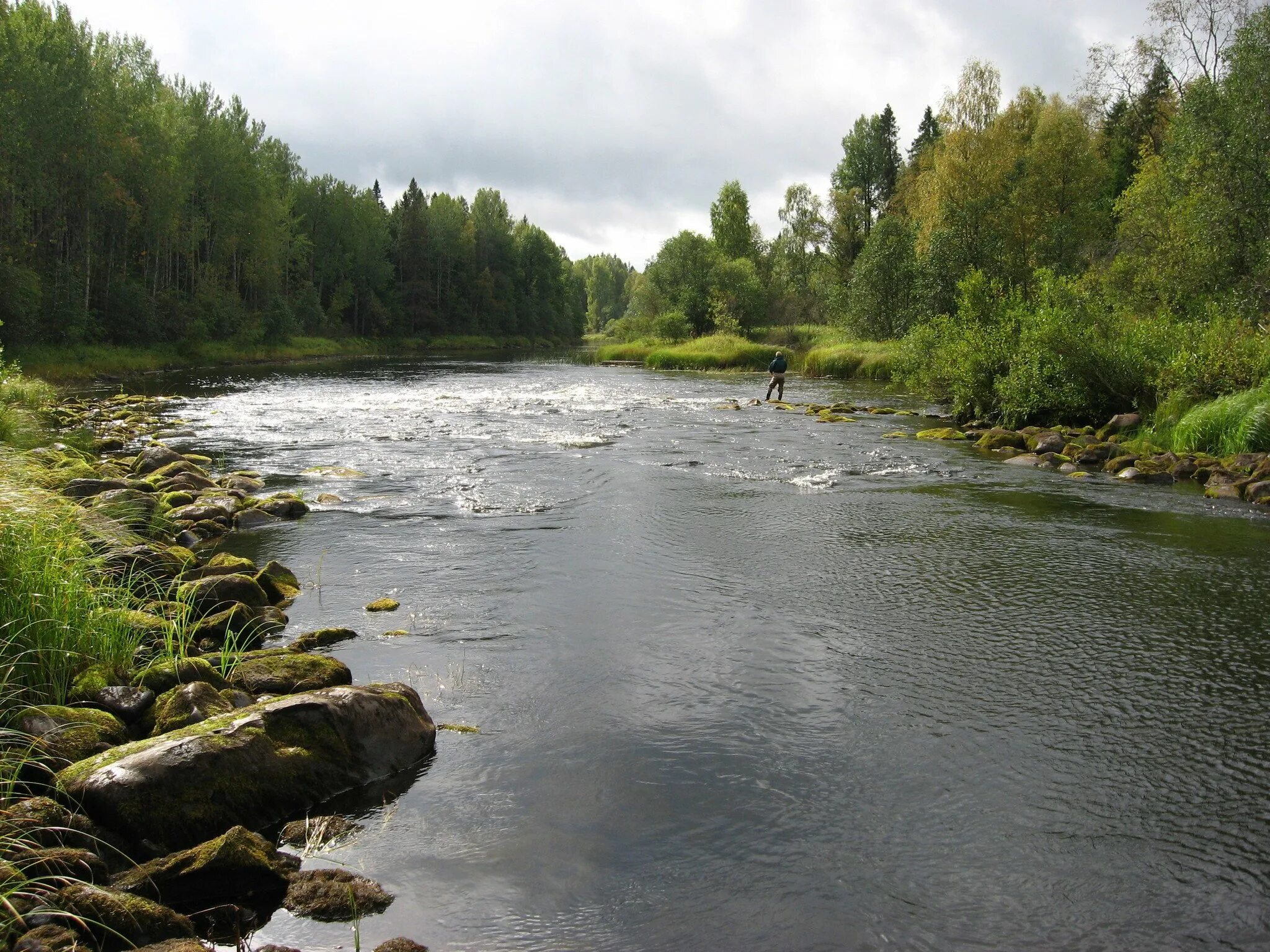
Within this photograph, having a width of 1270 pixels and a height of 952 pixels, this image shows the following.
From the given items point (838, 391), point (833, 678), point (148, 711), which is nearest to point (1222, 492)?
point (833, 678)

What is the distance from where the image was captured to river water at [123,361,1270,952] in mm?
5547

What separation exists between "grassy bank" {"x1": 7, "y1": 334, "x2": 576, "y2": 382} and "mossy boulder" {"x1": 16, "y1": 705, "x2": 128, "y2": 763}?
1605 inches

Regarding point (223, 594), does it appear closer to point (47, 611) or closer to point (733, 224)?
point (47, 611)

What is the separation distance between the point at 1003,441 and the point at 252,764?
75.9 ft

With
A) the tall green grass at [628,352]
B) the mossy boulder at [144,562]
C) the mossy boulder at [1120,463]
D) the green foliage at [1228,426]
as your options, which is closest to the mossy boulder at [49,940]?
the mossy boulder at [144,562]

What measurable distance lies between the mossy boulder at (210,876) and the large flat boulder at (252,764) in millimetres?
452

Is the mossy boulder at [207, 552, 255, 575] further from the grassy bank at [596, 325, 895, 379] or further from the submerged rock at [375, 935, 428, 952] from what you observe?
the grassy bank at [596, 325, 895, 379]

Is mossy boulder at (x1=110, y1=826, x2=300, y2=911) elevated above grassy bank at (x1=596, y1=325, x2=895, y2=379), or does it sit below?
below

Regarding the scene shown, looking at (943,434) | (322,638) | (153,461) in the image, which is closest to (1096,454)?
(943,434)

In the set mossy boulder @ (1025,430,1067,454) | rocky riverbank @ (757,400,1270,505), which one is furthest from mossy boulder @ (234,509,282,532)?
mossy boulder @ (1025,430,1067,454)

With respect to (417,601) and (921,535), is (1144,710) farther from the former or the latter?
(417,601)

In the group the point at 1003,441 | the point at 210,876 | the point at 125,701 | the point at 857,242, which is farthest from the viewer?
the point at 857,242

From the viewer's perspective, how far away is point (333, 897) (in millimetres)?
5320

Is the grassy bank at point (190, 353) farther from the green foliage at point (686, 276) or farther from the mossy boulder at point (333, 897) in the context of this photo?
the mossy boulder at point (333, 897)
